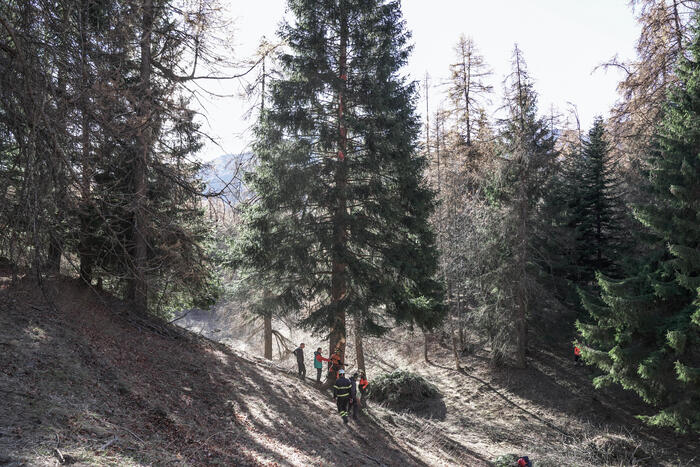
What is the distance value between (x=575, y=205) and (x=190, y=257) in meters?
18.2

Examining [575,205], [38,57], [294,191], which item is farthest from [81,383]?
[575,205]

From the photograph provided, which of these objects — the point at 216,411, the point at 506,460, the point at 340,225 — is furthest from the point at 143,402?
the point at 506,460

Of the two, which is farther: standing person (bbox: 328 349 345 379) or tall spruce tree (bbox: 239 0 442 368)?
standing person (bbox: 328 349 345 379)

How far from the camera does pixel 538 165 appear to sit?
18453mm

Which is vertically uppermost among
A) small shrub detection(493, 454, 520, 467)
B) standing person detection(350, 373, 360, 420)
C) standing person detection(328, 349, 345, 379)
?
standing person detection(328, 349, 345, 379)

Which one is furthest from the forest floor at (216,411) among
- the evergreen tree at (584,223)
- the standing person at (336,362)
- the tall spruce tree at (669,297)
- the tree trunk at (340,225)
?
the evergreen tree at (584,223)

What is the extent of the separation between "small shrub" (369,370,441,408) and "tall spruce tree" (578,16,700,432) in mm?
7226

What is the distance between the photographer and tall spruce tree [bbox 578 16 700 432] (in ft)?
39.2

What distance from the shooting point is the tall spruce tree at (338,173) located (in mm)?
13203

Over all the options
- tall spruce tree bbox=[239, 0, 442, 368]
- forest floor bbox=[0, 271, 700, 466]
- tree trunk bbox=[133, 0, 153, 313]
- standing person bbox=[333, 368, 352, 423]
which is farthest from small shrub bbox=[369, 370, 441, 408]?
tree trunk bbox=[133, 0, 153, 313]

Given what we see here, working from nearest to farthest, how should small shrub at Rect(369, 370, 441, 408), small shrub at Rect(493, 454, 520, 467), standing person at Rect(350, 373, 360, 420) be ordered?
standing person at Rect(350, 373, 360, 420) → small shrub at Rect(493, 454, 520, 467) → small shrub at Rect(369, 370, 441, 408)

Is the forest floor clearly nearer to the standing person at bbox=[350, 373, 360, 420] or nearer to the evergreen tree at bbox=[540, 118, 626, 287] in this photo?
the standing person at bbox=[350, 373, 360, 420]

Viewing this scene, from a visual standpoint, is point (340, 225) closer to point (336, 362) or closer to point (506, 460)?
point (336, 362)

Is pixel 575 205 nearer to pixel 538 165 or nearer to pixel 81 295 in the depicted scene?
pixel 538 165
